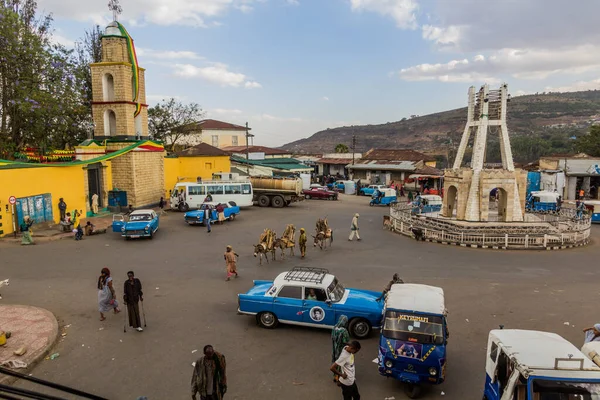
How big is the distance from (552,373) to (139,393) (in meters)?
6.36

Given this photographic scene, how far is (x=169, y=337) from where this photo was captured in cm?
913

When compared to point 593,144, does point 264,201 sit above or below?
below

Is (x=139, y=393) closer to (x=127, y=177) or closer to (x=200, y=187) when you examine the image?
(x=200, y=187)

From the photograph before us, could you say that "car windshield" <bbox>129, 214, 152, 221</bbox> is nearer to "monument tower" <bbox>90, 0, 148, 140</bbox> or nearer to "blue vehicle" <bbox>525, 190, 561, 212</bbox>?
"monument tower" <bbox>90, 0, 148, 140</bbox>

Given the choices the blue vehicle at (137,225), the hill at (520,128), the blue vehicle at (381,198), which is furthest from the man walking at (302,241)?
the hill at (520,128)

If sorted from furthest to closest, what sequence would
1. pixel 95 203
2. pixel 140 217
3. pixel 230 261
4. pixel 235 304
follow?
pixel 95 203 → pixel 140 217 → pixel 230 261 → pixel 235 304

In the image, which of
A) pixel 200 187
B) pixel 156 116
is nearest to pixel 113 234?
pixel 200 187

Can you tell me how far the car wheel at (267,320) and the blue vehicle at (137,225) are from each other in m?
11.3

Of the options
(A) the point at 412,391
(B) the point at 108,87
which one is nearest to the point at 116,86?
(B) the point at 108,87

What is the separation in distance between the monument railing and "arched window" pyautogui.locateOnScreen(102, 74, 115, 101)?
21.3 m

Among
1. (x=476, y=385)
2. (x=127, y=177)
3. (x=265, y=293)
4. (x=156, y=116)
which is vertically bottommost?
→ (x=476, y=385)

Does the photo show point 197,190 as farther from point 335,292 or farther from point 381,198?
point 335,292

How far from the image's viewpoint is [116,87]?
2778 cm

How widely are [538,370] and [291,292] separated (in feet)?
17.2
